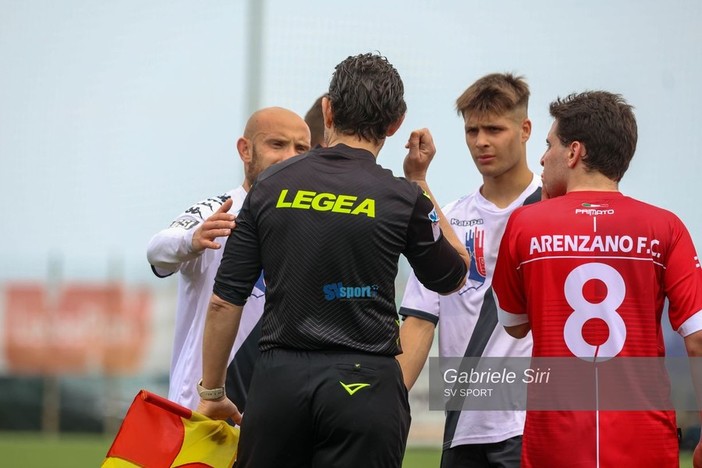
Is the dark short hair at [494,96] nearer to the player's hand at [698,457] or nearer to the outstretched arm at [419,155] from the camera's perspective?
the outstretched arm at [419,155]

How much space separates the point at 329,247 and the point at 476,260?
5.64ft

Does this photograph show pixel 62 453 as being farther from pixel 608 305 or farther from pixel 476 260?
pixel 608 305

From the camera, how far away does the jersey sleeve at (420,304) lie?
5.57 metres

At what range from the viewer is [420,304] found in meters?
5.59

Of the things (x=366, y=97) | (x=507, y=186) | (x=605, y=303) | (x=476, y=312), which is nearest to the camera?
(x=366, y=97)

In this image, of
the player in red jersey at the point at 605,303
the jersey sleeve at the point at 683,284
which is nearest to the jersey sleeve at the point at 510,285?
the player in red jersey at the point at 605,303

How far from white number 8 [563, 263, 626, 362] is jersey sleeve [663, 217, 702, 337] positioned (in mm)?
178

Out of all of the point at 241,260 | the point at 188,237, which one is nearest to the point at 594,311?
the point at 241,260

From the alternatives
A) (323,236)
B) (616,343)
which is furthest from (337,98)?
(616,343)

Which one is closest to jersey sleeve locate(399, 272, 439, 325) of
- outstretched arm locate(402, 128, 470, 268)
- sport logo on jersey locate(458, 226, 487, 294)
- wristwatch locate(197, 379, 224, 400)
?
sport logo on jersey locate(458, 226, 487, 294)

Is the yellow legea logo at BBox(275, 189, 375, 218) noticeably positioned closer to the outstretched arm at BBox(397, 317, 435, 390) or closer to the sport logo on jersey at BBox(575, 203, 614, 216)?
the sport logo on jersey at BBox(575, 203, 614, 216)

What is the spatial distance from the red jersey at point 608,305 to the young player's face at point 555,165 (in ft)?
0.82

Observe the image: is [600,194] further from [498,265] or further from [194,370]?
[194,370]

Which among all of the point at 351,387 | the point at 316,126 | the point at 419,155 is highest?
the point at 316,126
